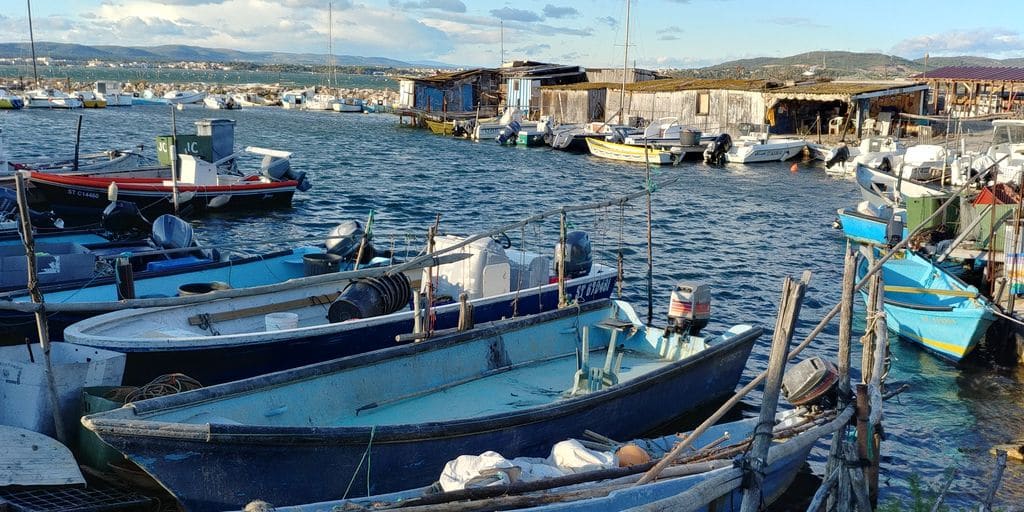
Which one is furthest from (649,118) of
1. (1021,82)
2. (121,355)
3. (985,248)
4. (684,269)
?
(121,355)

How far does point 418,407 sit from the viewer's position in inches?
429

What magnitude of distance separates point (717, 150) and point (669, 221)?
16.8 m

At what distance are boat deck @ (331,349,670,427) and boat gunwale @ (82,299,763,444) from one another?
580 millimetres

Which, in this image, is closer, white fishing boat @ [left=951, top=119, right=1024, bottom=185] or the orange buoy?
the orange buoy

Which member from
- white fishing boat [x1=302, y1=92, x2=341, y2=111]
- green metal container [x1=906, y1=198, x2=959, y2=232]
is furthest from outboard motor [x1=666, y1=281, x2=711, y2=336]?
white fishing boat [x1=302, y1=92, x2=341, y2=111]

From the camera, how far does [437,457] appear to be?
9.44 meters

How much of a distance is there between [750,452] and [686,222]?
25189mm

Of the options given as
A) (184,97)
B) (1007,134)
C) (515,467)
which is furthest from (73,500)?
(184,97)

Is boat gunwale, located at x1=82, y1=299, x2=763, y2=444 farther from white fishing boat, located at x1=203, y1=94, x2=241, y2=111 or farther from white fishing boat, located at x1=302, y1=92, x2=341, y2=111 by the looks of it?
white fishing boat, located at x1=203, y1=94, x2=241, y2=111

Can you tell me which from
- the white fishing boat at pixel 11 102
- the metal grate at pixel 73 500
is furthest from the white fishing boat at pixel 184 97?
the metal grate at pixel 73 500

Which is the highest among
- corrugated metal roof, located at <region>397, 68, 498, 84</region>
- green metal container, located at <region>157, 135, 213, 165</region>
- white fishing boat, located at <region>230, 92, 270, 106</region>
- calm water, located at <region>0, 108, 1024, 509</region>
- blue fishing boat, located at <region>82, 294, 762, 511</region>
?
corrugated metal roof, located at <region>397, 68, 498, 84</region>

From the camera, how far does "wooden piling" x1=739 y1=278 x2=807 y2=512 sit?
611cm

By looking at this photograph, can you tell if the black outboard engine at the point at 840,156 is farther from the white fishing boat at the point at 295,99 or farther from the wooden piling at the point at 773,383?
the white fishing boat at the point at 295,99

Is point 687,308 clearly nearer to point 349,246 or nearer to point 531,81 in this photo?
point 349,246
